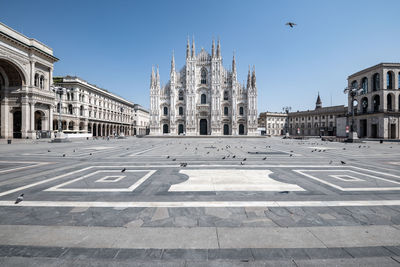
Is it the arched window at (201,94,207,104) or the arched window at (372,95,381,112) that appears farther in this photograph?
the arched window at (201,94,207,104)

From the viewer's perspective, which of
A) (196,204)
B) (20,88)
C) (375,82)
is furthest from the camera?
(375,82)

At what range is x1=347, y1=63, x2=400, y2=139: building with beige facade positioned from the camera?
35.9 m

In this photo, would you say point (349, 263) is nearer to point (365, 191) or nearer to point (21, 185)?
point (365, 191)

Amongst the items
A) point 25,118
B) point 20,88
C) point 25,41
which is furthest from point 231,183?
point 25,41

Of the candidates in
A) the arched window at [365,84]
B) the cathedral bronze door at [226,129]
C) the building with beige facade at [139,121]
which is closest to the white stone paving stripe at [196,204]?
the cathedral bronze door at [226,129]

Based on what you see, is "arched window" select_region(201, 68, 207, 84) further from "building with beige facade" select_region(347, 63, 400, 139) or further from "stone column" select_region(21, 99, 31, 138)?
"stone column" select_region(21, 99, 31, 138)

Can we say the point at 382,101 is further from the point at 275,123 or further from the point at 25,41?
the point at 25,41

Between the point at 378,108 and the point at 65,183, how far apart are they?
179 feet

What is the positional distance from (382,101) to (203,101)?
40245 millimetres

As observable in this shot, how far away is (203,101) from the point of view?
171ft

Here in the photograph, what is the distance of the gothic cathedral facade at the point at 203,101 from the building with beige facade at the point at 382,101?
80.0ft

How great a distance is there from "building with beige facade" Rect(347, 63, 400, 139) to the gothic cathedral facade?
24.4 metres

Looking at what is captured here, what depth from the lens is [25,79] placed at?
29.9 meters

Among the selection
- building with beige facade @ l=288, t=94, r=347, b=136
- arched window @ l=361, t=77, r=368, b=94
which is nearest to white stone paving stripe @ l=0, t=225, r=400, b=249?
arched window @ l=361, t=77, r=368, b=94
